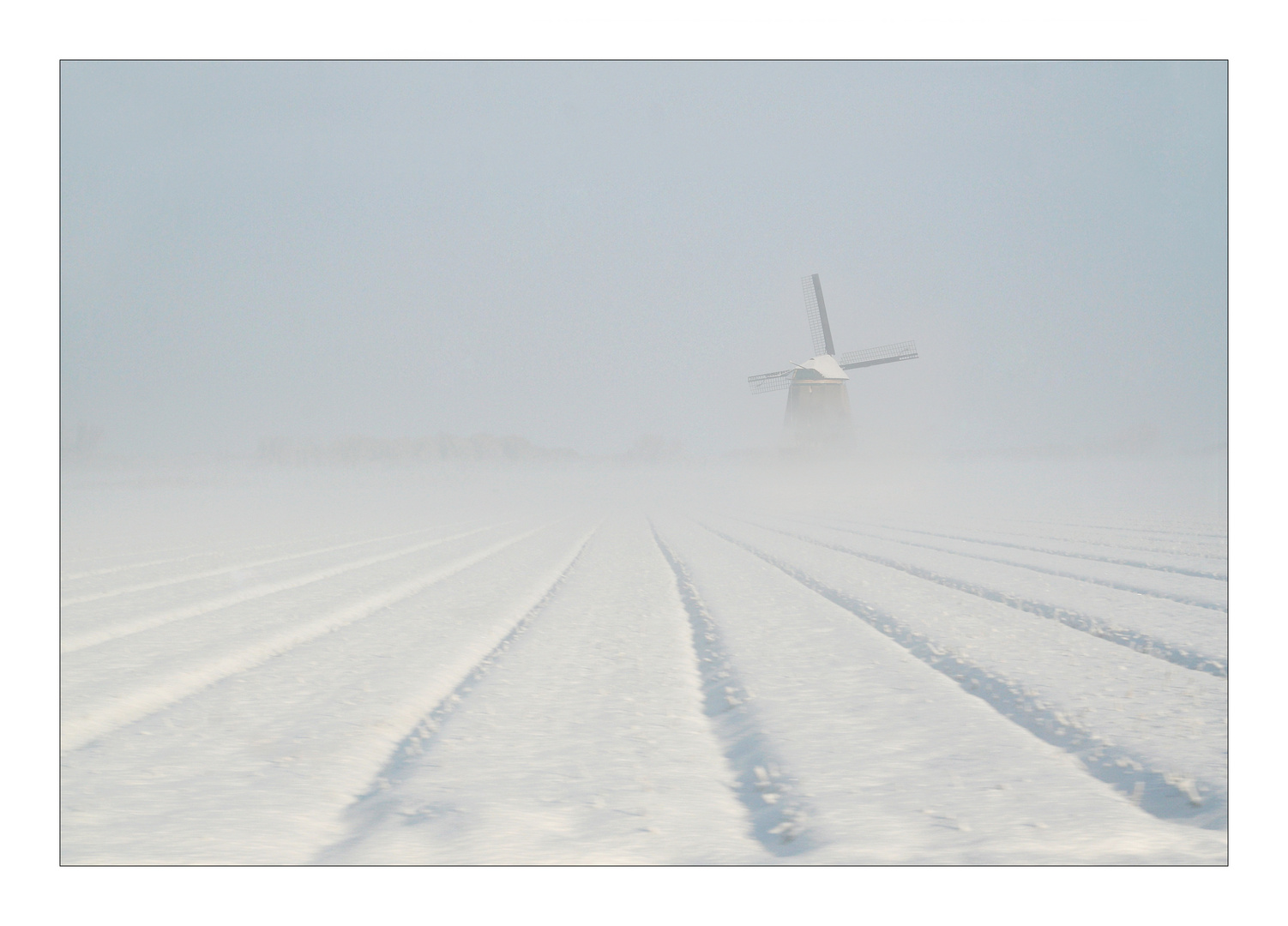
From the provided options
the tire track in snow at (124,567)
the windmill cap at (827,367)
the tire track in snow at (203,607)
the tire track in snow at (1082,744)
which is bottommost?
the tire track in snow at (124,567)

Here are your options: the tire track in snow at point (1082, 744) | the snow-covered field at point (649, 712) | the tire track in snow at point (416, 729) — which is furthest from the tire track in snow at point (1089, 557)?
the tire track in snow at point (416, 729)


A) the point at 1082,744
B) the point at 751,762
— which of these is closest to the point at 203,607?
the point at 751,762

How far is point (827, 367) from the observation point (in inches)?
1473

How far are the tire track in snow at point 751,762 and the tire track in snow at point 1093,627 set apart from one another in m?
2.69

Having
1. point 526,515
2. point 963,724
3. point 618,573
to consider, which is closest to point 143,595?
point 618,573

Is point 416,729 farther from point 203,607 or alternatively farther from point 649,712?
point 203,607

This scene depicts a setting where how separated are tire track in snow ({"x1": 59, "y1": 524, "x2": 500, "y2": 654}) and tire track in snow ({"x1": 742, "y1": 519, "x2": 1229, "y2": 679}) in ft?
22.2

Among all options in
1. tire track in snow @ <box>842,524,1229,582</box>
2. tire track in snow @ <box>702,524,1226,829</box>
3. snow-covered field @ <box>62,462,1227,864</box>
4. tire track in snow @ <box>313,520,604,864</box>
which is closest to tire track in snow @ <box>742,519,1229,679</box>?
snow-covered field @ <box>62,462,1227,864</box>

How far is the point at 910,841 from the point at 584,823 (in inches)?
42.5

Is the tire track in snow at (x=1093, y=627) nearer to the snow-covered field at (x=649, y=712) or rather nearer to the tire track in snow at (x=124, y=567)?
the snow-covered field at (x=649, y=712)

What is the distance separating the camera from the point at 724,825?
3010 mm

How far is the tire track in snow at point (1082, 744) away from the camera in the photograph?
315 centimetres

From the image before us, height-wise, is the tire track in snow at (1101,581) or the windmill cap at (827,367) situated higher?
the windmill cap at (827,367)

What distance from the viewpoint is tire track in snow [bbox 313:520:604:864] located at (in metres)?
3.07
